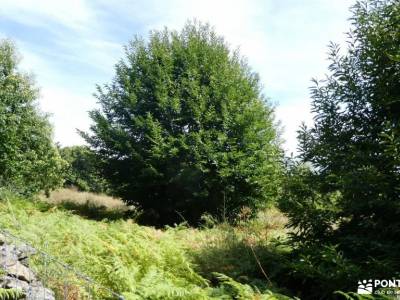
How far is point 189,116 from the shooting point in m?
17.1

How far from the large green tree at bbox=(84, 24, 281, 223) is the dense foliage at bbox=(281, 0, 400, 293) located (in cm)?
780

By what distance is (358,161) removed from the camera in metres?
7.27

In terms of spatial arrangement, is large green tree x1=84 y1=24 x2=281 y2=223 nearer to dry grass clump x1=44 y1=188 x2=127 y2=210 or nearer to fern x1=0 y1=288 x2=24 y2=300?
dry grass clump x1=44 y1=188 x2=127 y2=210

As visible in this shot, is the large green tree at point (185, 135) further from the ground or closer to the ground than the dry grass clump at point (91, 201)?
further from the ground

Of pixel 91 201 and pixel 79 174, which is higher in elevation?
pixel 79 174

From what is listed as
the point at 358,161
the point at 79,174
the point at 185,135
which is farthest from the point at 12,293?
the point at 79,174

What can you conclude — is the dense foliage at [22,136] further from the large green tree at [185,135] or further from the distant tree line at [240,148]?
the large green tree at [185,135]

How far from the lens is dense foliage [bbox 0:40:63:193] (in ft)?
69.7

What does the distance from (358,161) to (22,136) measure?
2160 cm

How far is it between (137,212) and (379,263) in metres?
13.7

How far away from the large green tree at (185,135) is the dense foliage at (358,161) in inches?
307

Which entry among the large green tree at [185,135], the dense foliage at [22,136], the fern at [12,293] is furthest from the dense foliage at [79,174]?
the fern at [12,293]

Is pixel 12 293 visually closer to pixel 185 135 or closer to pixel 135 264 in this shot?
pixel 135 264

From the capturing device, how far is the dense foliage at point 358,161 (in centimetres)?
680
